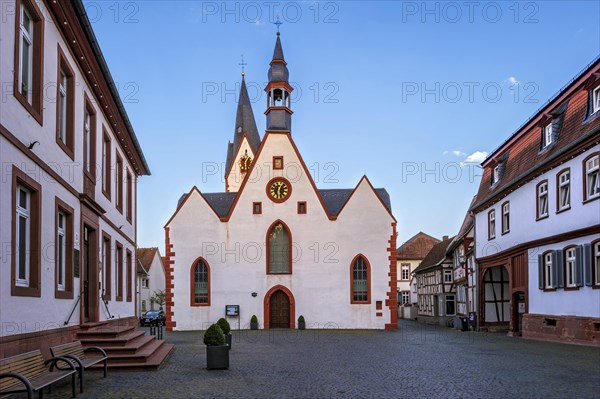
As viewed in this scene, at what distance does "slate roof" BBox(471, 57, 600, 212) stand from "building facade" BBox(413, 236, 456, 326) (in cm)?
1450

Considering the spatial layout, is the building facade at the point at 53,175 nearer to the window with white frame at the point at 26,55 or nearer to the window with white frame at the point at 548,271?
the window with white frame at the point at 26,55

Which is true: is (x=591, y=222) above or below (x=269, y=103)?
below

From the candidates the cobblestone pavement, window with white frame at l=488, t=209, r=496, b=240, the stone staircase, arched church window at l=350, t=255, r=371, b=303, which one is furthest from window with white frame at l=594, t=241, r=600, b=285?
arched church window at l=350, t=255, r=371, b=303

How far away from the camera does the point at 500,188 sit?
31.7m

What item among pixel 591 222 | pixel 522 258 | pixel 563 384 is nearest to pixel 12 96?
pixel 563 384

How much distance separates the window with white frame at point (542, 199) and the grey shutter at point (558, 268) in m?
1.83

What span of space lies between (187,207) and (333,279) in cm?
965

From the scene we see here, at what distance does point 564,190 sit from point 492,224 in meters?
9.58

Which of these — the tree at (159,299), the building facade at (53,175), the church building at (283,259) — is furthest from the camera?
the tree at (159,299)

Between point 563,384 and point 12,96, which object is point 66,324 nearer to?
point 12,96

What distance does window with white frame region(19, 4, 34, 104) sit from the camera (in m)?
11.7

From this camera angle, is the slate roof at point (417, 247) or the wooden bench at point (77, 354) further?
the slate roof at point (417, 247)

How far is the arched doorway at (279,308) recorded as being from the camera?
1612 inches

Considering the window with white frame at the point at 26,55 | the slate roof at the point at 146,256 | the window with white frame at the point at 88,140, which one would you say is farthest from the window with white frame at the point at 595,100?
the slate roof at the point at 146,256
